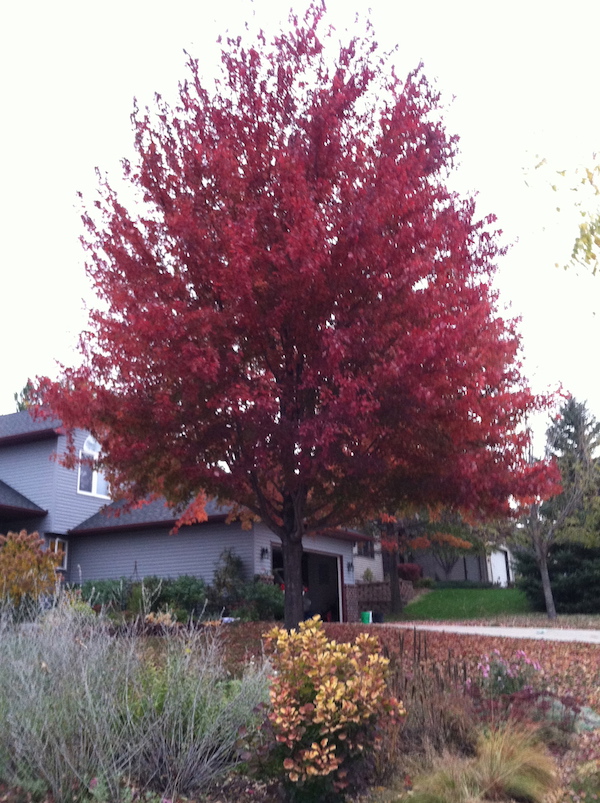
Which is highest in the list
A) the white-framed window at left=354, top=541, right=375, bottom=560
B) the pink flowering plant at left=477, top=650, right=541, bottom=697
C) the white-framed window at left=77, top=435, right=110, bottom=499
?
the white-framed window at left=77, top=435, right=110, bottom=499

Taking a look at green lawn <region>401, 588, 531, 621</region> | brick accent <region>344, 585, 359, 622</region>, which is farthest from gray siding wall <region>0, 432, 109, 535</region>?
green lawn <region>401, 588, 531, 621</region>

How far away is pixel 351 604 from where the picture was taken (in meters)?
23.0

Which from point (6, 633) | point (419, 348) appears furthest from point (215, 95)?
point (6, 633)

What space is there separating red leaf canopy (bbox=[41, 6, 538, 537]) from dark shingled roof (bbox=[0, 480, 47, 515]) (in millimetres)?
10793

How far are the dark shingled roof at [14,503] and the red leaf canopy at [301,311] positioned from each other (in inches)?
425

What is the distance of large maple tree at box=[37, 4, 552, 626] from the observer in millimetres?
8141

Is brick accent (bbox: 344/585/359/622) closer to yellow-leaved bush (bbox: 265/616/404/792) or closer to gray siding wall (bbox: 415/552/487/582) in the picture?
gray siding wall (bbox: 415/552/487/582)

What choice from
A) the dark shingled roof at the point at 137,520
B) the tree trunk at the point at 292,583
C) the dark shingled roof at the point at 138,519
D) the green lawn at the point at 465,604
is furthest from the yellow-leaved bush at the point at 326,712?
the green lawn at the point at 465,604

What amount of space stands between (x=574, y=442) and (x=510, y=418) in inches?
569

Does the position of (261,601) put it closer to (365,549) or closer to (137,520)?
(137,520)

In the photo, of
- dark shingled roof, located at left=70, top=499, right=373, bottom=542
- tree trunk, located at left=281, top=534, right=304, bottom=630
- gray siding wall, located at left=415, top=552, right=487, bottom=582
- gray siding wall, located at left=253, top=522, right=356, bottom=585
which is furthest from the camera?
gray siding wall, located at left=415, top=552, right=487, bottom=582

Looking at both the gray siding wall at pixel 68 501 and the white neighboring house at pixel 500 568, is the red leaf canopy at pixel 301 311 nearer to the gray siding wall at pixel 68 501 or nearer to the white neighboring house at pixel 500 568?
the gray siding wall at pixel 68 501

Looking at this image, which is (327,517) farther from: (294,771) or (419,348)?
(294,771)

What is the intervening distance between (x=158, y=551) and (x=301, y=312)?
42.4 ft
